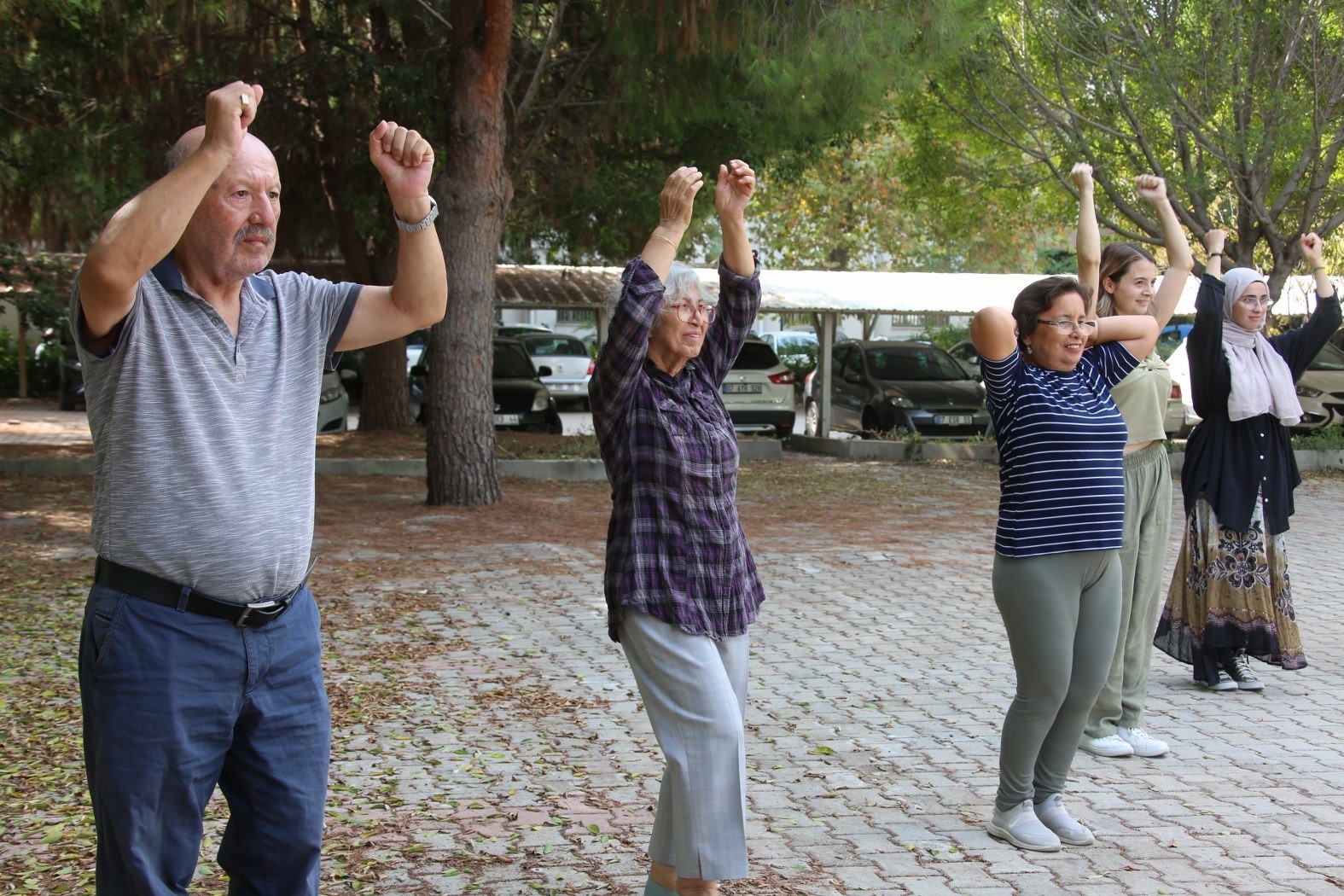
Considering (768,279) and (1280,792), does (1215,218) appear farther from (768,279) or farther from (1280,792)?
(1280,792)

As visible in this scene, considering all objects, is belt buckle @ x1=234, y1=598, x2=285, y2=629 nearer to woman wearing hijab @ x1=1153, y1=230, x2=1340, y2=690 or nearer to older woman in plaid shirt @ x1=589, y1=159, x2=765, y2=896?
older woman in plaid shirt @ x1=589, y1=159, x2=765, y2=896

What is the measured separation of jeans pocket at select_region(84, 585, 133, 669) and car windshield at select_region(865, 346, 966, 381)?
66.7 ft

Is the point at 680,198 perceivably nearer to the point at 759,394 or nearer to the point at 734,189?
the point at 734,189

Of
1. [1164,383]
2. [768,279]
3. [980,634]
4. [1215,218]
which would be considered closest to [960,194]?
[768,279]

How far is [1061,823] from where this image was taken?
4.66m

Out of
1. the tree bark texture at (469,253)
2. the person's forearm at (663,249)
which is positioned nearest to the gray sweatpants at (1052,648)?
the person's forearm at (663,249)

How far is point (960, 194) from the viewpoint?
75.9 ft

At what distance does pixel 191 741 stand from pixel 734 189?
2.18 meters

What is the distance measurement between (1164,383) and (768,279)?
18.3m

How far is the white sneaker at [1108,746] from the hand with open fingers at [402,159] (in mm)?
3839

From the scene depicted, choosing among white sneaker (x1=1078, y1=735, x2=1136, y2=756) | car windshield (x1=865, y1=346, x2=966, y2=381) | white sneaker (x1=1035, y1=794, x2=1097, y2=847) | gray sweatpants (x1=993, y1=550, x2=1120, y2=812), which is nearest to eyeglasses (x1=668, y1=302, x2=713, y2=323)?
gray sweatpants (x1=993, y1=550, x2=1120, y2=812)

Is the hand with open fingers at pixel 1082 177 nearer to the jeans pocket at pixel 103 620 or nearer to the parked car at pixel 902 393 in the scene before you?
the jeans pocket at pixel 103 620

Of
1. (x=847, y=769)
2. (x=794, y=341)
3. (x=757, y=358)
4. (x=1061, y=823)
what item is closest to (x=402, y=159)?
(x=1061, y=823)

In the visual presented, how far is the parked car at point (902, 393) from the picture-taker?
21.2 metres
